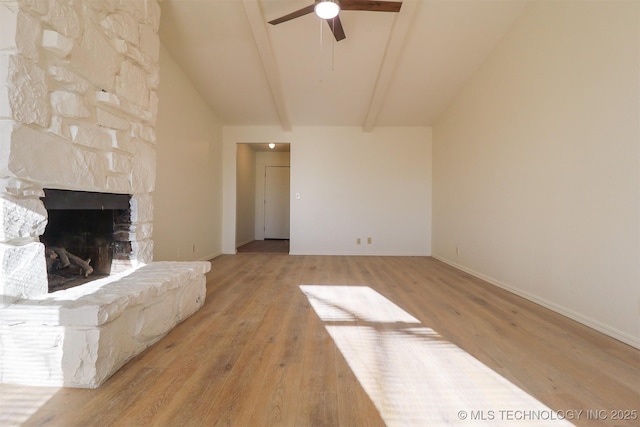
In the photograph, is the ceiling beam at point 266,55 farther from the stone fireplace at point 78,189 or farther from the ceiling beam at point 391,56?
the ceiling beam at point 391,56

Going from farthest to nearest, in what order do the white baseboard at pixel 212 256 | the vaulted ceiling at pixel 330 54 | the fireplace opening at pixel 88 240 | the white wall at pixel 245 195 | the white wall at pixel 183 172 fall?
the white wall at pixel 245 195 → the white baseboard at pixel 212 256 → the white wall at pixel 183 172 → the vaulted ceiling at pixel 330 54 → the fireplace opening at pixel 88 240

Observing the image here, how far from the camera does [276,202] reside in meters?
7.62

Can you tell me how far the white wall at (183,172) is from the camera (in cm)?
316

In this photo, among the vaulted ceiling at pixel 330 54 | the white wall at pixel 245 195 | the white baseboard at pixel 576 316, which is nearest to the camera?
the white baseboard at pixel 576 316

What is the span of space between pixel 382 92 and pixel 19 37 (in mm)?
3780

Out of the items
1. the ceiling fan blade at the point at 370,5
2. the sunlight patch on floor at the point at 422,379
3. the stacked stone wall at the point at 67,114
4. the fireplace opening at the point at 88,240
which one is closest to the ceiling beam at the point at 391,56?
the ceiling fan blade at the point at 370,5

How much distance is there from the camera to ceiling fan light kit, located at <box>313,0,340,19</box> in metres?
2.32

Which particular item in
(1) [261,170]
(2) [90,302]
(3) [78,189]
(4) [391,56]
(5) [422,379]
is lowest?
(5) [422,379]

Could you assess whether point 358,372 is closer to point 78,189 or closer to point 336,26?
point 78,189

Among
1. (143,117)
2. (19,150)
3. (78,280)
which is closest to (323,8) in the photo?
(143,117)

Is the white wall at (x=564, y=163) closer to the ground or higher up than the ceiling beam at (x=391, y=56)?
closer to the ground

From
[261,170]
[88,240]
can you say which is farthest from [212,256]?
[261,170]

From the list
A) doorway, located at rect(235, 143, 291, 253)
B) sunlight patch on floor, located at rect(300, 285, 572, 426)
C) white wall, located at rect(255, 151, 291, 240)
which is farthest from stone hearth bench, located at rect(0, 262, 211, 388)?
white wall, located at rect(255, 151, 291, 240)

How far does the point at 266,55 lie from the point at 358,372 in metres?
3.52
